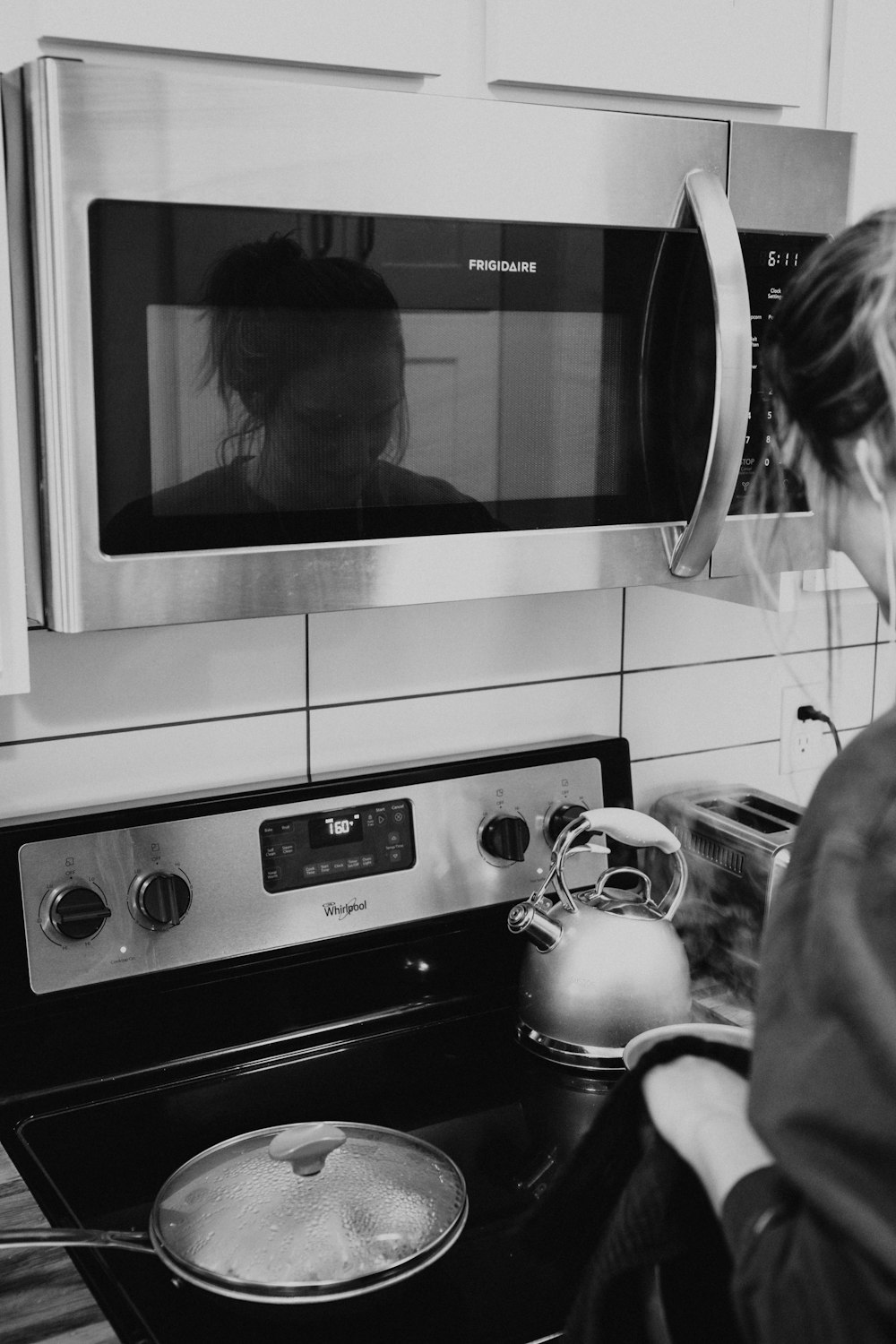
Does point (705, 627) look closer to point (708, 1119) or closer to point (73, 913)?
point (73, 913)

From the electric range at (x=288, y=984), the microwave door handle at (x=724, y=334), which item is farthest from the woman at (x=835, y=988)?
the electric range at (x=288, y=984)

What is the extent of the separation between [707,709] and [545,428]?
0.69 metres

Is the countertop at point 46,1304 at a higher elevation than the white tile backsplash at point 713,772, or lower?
lower

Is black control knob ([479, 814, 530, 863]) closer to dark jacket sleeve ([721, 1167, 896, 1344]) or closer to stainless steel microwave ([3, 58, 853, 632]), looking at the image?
stainless steel microwave ([3, 58, 853, 632])

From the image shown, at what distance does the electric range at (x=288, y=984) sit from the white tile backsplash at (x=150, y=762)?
0.16ft

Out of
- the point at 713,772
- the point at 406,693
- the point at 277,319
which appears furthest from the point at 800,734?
the point at 277,319

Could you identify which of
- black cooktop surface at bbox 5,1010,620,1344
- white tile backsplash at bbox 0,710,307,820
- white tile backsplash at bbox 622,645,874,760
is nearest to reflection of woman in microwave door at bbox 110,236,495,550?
white tile backsplash at bbox 0,710,307,820

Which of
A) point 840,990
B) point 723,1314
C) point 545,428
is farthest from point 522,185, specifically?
point 723,1314

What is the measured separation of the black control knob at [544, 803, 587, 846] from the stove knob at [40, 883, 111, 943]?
19.3 inches

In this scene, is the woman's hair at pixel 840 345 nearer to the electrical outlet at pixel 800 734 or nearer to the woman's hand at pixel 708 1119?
the woman's hand at pixel 708 1119

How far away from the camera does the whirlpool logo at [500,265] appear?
3.12 feet

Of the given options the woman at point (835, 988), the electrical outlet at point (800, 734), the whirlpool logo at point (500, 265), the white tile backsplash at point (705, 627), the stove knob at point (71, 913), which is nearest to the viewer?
the woman at point (835, 988)

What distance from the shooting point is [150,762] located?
4.17ft

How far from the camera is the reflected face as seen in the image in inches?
36.2
